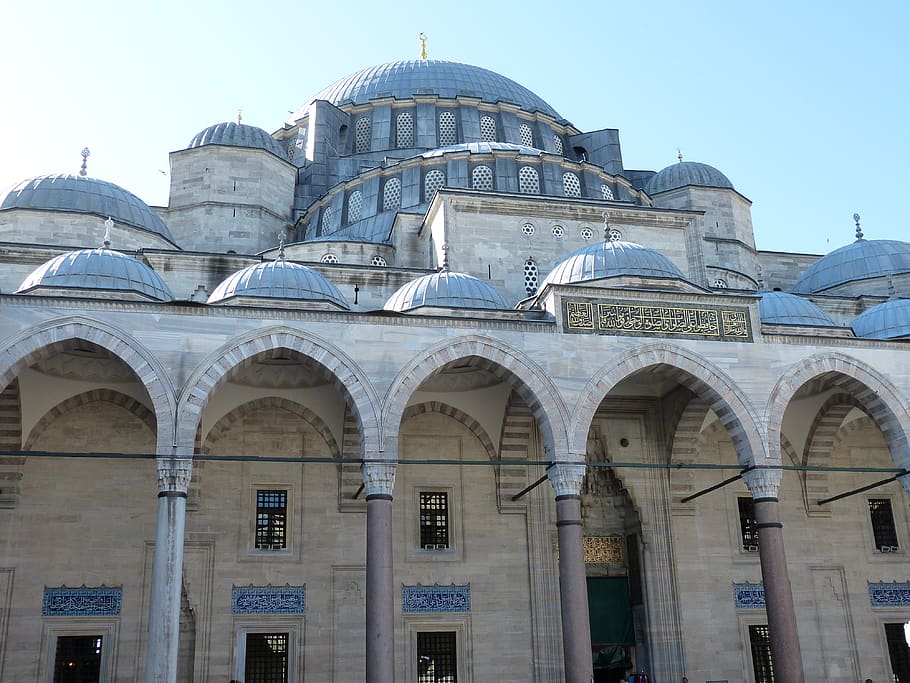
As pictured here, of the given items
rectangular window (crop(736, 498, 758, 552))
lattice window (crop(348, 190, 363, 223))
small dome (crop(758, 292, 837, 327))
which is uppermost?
lattice window (crop(348, 190, 363, 223))

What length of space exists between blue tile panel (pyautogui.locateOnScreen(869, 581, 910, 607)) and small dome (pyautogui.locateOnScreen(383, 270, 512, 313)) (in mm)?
7274

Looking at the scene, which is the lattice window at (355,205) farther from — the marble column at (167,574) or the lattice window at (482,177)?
the marble column at (167,574)

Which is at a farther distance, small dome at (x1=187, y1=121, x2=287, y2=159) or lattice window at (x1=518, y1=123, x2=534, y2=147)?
lattice window at (x1=518, y1=123, x2=534, y2=147)

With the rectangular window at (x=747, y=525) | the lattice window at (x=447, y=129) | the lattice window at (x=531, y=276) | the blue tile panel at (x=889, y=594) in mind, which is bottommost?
the blue tile panel at (x=889, y=594)

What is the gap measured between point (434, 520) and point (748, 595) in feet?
15.7

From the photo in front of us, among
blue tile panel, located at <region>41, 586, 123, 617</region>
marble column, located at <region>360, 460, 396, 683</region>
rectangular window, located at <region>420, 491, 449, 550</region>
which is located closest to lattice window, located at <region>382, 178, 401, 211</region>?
rectangular window, located at <region>420, 491, 449, 550</region>

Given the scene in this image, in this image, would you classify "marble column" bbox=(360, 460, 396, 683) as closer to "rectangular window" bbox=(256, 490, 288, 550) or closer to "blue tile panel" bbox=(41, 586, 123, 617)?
"rectangular window" bbox=(256, 490, 288, 550)

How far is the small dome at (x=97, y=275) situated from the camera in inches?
472

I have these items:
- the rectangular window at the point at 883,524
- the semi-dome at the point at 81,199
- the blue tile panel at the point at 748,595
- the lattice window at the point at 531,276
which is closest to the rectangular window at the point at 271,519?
the lattice window at the point at 531,276

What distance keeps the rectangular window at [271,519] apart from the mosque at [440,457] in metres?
0.03

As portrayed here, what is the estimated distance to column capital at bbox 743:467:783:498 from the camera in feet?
38.4

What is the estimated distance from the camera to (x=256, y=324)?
1111cm

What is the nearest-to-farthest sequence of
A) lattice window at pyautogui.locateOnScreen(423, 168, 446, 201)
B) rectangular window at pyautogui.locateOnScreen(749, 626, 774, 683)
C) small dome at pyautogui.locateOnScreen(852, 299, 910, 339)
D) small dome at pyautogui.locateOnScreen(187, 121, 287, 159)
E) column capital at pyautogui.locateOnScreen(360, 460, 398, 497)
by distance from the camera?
1. column capital at pyautogui.locateOnScreen(360, 460, 398, 497)
2. rectangular window at pyautogui.locateOnScreen(749, 626, 774, 683)
3. small dome at pyautogui.locateOnScreen(852, 299, 910, 339)
4. lattice window at pyautogui.locateOnScreen(423, 168, 446, 201)
5. small dome at pyautogui.locateOnScreen(187, 121, 287, 159)

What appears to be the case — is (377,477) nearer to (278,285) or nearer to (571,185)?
(278,285)
